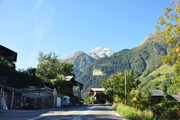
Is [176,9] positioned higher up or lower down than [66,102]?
higher up

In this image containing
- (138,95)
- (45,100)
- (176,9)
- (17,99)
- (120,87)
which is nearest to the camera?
(176,9)

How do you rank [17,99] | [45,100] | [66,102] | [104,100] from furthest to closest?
[104,100] → [66,102] → [45,100] → [17,99]

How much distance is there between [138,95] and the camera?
39.6 m

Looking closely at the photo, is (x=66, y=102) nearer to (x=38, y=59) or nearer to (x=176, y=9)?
(x=38, y=59)

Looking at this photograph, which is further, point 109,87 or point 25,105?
point 109,87

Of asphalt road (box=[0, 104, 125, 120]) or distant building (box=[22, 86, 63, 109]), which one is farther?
distant building (box=[22, 86, 63, 109])

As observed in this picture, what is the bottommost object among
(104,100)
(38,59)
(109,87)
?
(104,100)

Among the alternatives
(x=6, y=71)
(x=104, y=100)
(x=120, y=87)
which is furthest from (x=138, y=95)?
(x=104, y=100)

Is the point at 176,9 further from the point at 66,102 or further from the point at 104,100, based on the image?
the point at 104,100

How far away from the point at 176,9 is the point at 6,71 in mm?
39639

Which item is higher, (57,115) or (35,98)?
(35,98)

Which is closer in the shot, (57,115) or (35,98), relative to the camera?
(57,115)

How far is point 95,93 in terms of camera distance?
344 feet

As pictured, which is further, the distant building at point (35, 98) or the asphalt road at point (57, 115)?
the distant building at point (35, 98)
